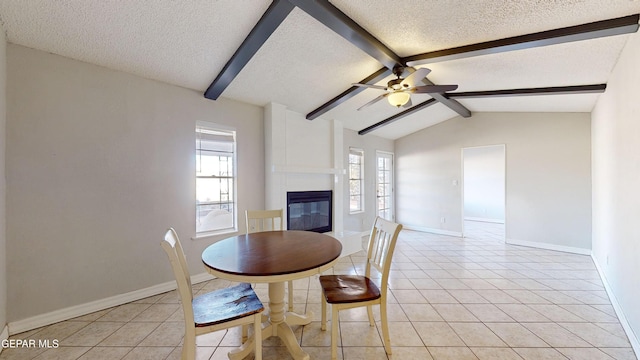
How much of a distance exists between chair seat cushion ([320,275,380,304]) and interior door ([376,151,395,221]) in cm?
429

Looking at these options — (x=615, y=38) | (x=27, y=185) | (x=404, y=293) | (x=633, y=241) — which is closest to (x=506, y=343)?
(x=404, y=293)

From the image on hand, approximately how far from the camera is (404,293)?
2730 mm

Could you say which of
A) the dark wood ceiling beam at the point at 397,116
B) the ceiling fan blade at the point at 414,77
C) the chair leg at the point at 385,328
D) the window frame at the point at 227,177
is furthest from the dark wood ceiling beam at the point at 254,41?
the dark wood ceiling beam at the point at 397,116

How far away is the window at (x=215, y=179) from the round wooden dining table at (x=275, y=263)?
1.30 meters

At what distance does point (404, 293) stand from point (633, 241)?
193cm

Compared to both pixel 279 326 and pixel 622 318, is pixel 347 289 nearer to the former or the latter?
pixel 279 326

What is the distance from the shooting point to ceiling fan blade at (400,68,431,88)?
227 cm

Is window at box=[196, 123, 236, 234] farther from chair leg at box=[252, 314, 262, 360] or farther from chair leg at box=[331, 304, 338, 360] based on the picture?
chair leg at box=[331, 304, 338, 360]

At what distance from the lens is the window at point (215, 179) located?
317 centimetres

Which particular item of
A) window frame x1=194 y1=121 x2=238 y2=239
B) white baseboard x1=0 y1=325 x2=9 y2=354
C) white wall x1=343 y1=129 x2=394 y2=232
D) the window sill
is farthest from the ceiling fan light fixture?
white baseboard x1=0 y1=325 x2=9 y2=354

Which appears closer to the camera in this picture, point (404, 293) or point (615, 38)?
point (615, 38)

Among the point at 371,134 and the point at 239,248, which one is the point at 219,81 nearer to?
the point at 239,248

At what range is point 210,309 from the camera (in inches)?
60.5

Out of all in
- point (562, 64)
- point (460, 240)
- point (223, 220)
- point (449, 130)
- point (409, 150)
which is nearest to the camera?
point (562, 64)
